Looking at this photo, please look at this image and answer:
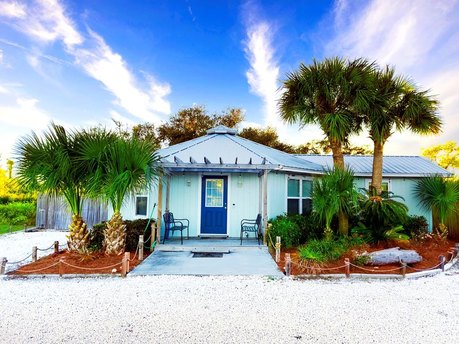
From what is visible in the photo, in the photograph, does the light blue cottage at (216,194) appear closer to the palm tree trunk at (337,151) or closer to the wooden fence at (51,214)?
the palm tree trunk at (337,151)

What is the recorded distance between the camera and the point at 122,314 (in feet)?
14.4

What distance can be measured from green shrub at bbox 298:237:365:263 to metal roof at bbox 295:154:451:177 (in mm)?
3650

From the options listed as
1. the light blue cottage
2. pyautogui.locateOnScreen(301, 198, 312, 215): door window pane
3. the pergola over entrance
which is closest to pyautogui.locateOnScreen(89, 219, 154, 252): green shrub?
the pergola over entrance

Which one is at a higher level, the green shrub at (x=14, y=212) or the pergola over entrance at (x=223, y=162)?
the pergola over entrance at (x=223, y=162)

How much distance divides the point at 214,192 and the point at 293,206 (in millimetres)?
3494

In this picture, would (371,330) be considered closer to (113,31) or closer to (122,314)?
(122,314)

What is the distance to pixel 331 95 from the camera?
9.75 m

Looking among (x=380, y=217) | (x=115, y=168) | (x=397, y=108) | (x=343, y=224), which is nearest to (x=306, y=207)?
(x=343, y=224)

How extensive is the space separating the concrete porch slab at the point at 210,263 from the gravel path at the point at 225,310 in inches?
13.8

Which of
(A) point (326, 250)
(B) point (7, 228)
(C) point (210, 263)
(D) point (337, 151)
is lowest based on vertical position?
(B) point (7, 228)

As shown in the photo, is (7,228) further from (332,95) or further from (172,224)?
(332,95)

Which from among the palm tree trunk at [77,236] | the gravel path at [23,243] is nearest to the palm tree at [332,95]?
the palm tree trunk at [77,236]

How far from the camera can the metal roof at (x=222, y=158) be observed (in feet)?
28.3

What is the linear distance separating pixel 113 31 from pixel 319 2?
29.0ft
